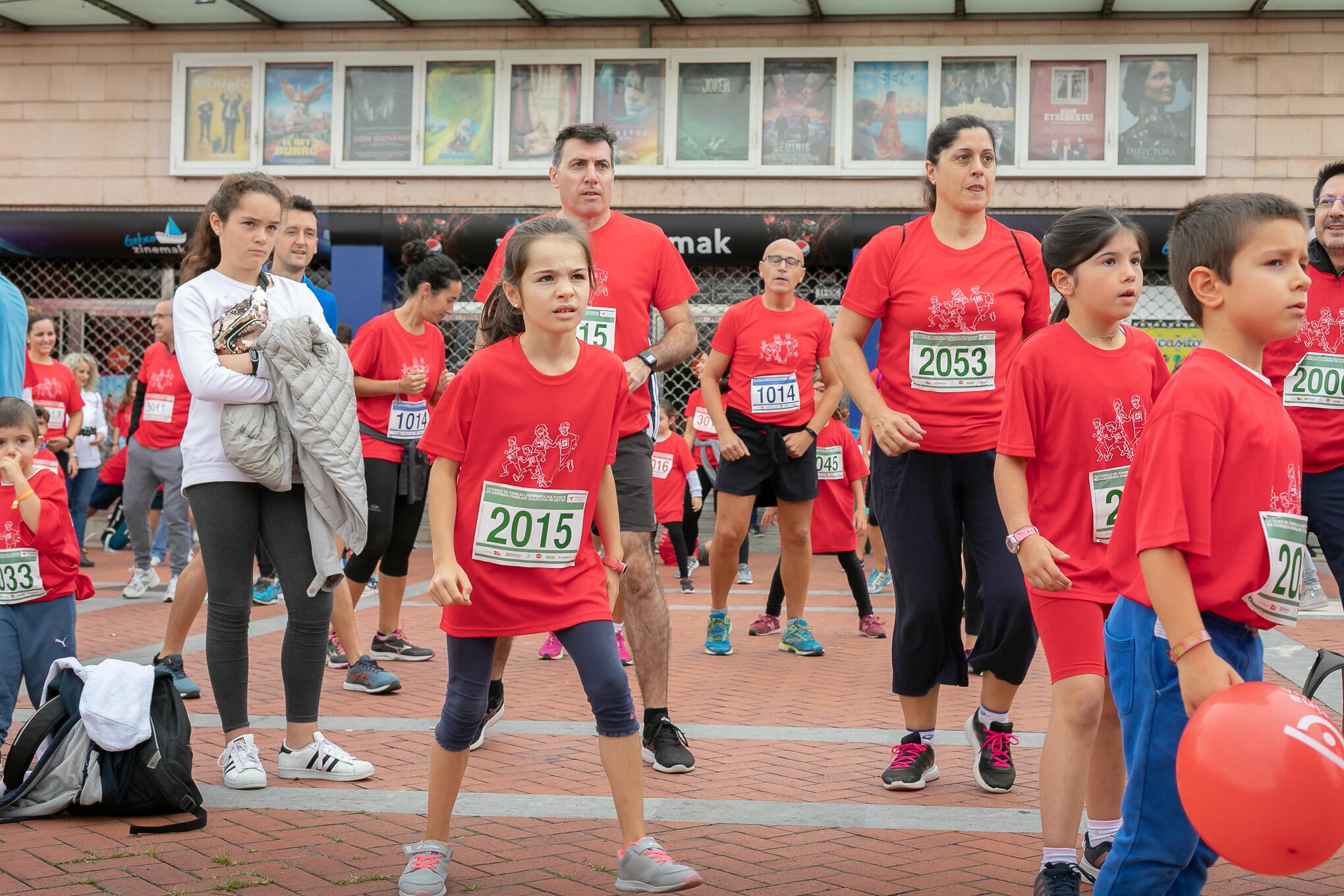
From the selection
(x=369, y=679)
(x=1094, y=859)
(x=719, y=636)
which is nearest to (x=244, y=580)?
(x=369, y=679)

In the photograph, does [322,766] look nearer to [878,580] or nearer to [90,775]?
[90,775]

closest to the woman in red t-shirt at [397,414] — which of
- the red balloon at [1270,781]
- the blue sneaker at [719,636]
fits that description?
the blue sneaker at [719,636]

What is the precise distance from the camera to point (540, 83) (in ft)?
53.6

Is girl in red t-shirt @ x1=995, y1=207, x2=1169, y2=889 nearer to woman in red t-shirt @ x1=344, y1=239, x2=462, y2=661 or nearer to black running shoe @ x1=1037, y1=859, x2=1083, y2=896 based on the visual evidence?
black running shoe @ x1=1037, y1=859, x2=1083, y2=896

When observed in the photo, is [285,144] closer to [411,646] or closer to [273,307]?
[411,646]

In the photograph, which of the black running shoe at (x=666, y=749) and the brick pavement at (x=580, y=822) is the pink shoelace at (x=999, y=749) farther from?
the black running shoe at (x=666, y=749)

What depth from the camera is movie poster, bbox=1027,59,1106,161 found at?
50.9ft

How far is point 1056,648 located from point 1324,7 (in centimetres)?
1412

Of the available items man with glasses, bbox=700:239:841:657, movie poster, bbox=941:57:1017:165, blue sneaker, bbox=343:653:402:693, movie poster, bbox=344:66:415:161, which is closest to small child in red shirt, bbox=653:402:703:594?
man with glasses, bbox=700:239:841:657

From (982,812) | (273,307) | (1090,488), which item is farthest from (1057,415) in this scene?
(273,307)

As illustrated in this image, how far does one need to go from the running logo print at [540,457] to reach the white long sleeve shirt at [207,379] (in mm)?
1408

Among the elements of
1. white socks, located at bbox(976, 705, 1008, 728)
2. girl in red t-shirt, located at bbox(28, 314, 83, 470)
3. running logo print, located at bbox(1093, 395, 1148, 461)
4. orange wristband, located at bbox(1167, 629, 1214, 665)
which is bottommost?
white socks, located at bbox(976, 705, 1008, 728)

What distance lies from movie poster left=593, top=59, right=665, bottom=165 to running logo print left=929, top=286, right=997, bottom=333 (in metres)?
11.9

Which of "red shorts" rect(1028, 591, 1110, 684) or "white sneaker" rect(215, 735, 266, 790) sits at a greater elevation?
"red shorts" rect(1028, 591, 1110, 684)
